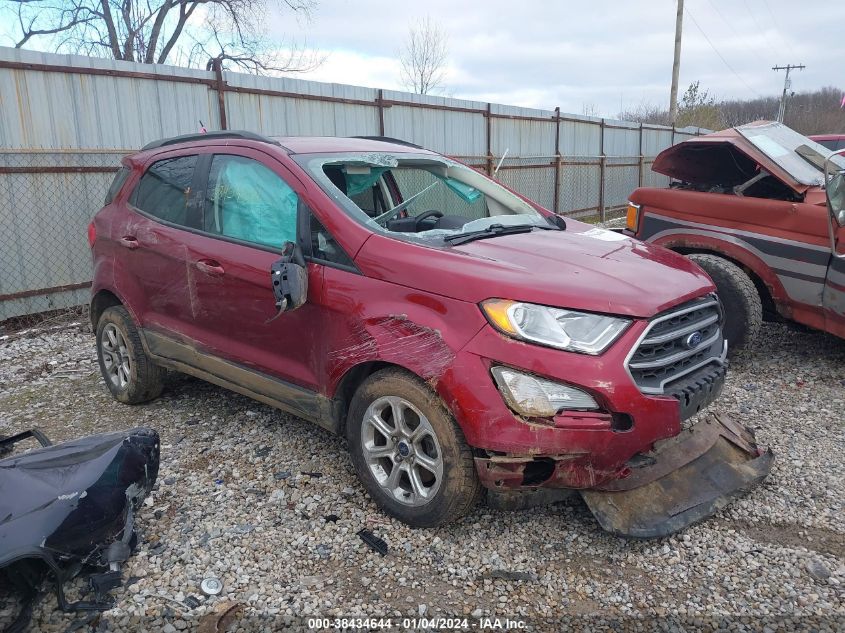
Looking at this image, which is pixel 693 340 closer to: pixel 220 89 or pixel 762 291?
pixel 762 291

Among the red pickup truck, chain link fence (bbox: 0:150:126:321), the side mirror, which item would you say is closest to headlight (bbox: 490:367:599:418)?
the side mirror

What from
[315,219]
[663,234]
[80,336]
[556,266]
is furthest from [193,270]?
[663,234]

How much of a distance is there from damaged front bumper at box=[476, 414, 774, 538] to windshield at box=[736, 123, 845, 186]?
2722 mm

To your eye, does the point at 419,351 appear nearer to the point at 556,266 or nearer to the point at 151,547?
the point at 556,266

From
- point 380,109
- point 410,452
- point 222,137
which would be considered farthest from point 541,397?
point 380,109

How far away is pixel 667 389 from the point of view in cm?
277

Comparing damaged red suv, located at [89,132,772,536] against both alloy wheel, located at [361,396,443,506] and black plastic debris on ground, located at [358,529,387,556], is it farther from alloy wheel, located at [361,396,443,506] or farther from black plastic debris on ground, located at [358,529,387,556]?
black plastic debris on ground, located at [358,529,387,556]

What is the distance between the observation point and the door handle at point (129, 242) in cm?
413

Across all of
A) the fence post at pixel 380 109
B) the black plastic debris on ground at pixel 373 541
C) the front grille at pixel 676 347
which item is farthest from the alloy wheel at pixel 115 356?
the fence post at pixel 380 109

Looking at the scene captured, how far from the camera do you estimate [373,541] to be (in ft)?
9.61

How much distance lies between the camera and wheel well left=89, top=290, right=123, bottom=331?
14.9ft

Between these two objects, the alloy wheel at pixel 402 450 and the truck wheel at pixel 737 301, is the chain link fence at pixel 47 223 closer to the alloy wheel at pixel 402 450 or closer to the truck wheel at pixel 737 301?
the truck wheel at pixel 737 301

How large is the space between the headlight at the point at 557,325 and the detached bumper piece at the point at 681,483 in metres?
0.58

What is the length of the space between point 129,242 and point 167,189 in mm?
439
